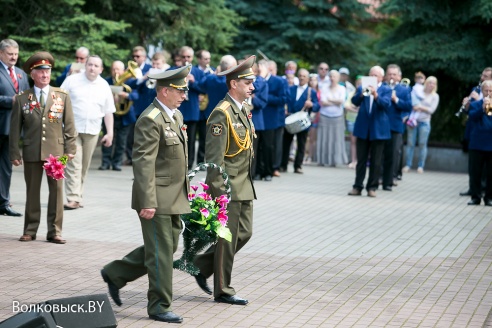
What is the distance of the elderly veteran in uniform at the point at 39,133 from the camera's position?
38.0 feet

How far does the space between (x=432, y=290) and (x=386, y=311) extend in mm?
1094

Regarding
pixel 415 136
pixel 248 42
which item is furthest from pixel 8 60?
pixel 248 42

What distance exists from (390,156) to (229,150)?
9.39 m

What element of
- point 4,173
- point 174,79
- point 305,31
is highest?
point 305,31

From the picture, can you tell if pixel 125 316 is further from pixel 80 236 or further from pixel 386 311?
pixel 80 236

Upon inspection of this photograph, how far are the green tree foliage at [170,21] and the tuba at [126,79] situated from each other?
111 inches

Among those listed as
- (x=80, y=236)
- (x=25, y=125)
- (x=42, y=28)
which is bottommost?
(x=80, y=236)

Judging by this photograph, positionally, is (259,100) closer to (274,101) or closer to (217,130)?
(274,101)

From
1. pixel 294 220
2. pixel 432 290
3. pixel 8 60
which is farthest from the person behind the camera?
pixel 294 220

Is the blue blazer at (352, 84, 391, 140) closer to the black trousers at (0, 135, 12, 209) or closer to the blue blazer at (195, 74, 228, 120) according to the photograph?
the blue blazer at (195, 74, 228, 120)

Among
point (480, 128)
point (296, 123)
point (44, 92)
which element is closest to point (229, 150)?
point (44, 92)

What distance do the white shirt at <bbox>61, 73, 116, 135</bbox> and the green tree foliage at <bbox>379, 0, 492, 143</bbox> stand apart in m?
11.7

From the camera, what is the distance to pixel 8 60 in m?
13.0

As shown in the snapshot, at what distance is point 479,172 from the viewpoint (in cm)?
1670
